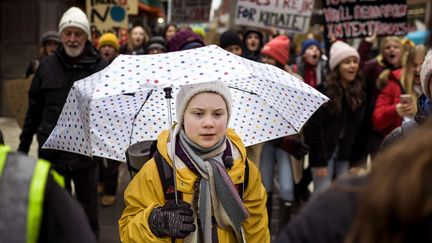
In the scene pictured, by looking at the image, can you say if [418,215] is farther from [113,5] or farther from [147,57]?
[113,5]

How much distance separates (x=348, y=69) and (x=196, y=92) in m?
3.40

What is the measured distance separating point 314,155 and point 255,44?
2301 mm

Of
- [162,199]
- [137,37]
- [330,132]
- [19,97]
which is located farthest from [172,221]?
[137,37]

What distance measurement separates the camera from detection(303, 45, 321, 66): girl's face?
795 centimetres

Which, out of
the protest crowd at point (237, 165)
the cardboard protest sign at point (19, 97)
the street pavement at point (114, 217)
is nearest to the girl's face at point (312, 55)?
the protest crowd at point (237, 165)

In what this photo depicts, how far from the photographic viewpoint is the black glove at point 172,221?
3.09 meters

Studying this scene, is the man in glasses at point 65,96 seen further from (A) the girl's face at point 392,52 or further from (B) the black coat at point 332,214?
(B) the black coat at point 332,214

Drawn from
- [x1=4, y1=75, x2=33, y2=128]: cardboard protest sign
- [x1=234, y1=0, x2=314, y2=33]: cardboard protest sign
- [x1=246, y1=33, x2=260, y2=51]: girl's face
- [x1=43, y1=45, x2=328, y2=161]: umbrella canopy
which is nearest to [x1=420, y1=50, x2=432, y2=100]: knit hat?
[x1=43, y1=45, x2=328, y2=161]: umbrella canopy

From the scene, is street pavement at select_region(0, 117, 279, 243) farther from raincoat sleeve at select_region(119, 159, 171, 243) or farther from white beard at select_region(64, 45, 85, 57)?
raincoat sleeve at select_region(119, 159, 171, 243)

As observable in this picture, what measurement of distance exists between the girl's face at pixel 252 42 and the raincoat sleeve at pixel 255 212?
491 centimetres

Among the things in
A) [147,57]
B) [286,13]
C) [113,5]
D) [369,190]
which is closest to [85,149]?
[147,57]

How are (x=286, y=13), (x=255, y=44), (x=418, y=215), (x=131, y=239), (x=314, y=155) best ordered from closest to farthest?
(x=418, y=215) < (x=131, y=239) < (x=314, y=155) < (x=255, y=44) < (x=286, y=13)

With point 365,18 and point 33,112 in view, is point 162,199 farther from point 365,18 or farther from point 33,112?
point 365,18

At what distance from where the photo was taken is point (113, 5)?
445 inches
